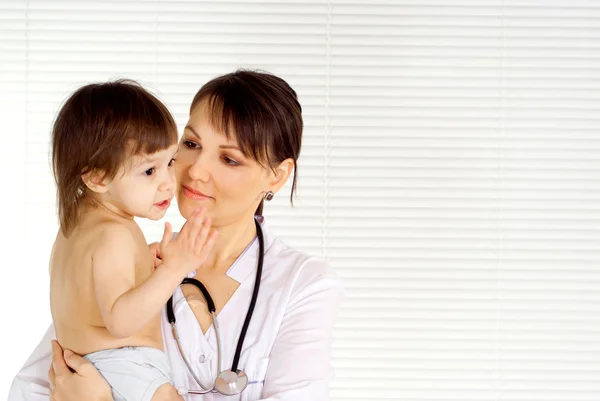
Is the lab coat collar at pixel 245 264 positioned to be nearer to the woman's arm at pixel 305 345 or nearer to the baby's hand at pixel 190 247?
the woman's arm at pixel 305 345

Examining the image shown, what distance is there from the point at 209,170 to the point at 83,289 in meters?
0.44

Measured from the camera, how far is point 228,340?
1.95 meters

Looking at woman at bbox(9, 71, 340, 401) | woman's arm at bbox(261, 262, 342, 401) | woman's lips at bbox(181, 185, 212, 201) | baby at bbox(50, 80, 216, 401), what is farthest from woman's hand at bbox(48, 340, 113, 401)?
woman's lips at bbox(181, 185, 212, 201)

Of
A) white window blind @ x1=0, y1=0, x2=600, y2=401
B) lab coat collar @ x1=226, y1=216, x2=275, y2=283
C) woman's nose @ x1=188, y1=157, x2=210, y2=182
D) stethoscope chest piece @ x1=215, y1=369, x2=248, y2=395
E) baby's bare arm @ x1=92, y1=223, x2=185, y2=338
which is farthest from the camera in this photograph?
white window blind @ x1=0, y1=0, x2=600, y2=401

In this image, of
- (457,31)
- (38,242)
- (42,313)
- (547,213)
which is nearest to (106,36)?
(38,242)

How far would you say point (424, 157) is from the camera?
10.2ft

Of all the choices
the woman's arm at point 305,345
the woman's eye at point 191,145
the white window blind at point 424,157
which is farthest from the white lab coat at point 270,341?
the white window blind at point 424,157

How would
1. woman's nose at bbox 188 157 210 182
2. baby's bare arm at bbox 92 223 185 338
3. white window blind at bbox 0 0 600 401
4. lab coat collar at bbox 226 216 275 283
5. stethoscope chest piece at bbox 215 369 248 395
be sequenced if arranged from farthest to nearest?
1. white window blind at bbox 0 0 600 401
2. lab coat collar at bbox 226 216 275 283
3. woman's nose at bbox 188 157 210 182
4. stethoscope chest piece at bbox 215 369 248 395
5. baby's bare arm at bbox 92 223 185 338

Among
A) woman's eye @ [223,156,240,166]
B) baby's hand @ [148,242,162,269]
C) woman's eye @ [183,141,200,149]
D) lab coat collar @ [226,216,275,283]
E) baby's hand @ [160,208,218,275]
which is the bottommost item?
lab coat collar @ [226,216,275,283]

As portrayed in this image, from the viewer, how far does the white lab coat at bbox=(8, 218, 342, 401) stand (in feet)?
6.07

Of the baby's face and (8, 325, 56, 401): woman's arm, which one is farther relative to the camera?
(8, 325, 56, 401): woman's arm

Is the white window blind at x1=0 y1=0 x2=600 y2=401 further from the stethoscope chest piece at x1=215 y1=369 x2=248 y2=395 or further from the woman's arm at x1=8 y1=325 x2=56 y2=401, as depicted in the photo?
the stethoscope chest piece at x1=215 y1=369 x2=248 y2=395

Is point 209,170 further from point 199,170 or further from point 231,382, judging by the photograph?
point 231,382

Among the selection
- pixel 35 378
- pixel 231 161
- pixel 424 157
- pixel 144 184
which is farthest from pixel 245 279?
pixel 424 157
